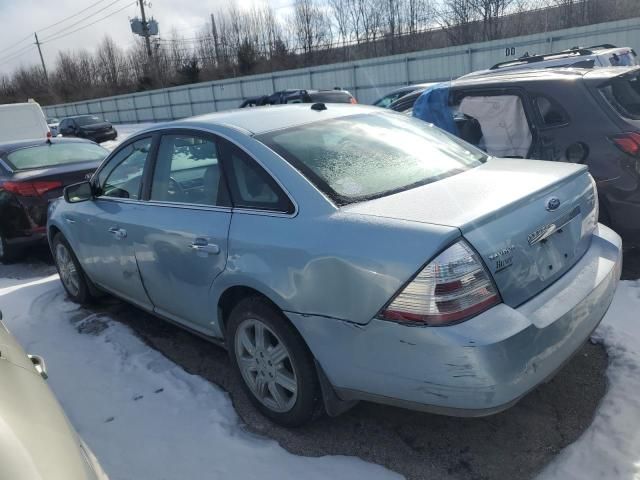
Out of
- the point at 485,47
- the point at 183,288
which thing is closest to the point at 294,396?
the point at 183,288

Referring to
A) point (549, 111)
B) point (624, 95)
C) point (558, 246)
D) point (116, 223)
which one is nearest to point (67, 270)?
point (116, 223)

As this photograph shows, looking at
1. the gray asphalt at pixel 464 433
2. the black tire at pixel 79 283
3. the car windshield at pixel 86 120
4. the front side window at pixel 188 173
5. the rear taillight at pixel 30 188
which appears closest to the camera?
the gray asphalt at pixel 464 433

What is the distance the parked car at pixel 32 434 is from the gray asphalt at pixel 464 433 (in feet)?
4.24

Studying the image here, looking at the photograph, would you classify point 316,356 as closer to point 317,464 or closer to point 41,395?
point 317,464

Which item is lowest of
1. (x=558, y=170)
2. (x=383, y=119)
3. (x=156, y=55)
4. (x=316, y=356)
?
(x=316, y=356)

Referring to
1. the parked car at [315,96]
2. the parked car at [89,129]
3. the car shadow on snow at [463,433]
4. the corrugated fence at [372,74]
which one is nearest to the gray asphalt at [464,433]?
the car shadow on snow at [463,433]

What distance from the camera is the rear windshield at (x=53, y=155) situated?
6.95m

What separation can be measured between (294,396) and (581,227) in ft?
5.51

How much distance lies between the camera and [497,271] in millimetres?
2148

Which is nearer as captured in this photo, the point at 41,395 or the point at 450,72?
the point at 41,395

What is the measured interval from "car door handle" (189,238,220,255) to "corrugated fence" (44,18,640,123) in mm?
20290

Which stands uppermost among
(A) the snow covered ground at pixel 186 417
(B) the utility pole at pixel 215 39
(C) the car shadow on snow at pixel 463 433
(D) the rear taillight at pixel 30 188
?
(B) the utility pole at pixel 215 39

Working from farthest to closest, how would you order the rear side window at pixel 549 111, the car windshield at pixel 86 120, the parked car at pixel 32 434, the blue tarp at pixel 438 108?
1. the car windshield at pixel 86 120
2. the blue tarp at pixel 438 108
3. the rear side window at pixel 549 111
4. the parked car at pixel 32 434

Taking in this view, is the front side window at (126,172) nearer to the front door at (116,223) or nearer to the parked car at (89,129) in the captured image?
the front door at (116,223)
